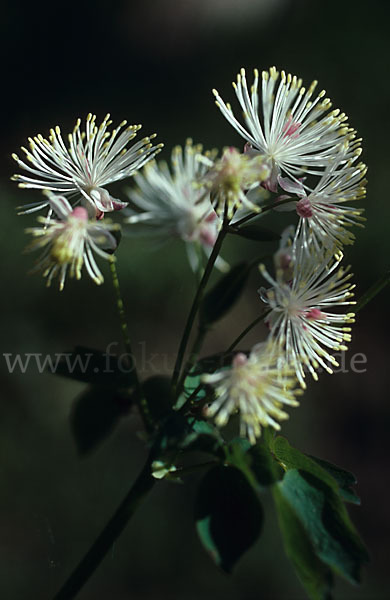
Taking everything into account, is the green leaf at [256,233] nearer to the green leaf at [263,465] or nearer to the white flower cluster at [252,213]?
the white flower cluster at [252,213]

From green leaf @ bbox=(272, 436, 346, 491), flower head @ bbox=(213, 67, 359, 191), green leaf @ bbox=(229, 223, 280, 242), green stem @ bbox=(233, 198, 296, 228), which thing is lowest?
green leaf @ bbox=(272, 436, 346, 491)

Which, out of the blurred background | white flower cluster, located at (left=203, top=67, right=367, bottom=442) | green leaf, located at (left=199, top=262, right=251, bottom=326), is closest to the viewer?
green leaf, located at (left=199, top=262, right=251, bottom=326)

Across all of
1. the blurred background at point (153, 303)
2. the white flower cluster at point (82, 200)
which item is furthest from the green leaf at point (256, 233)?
the blurred background at point (153, 303)

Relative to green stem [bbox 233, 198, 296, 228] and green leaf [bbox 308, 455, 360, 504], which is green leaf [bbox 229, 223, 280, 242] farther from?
green leaf [bbox 308, 455, 360, 504]

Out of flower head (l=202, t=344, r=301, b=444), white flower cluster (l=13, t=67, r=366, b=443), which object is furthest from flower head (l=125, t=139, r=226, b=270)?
flower head (l=202, t=344, r=301, b=444)

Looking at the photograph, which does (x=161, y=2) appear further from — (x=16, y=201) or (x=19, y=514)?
(x=19, y=514)

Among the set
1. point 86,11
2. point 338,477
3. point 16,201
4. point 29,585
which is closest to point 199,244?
point 338,477
